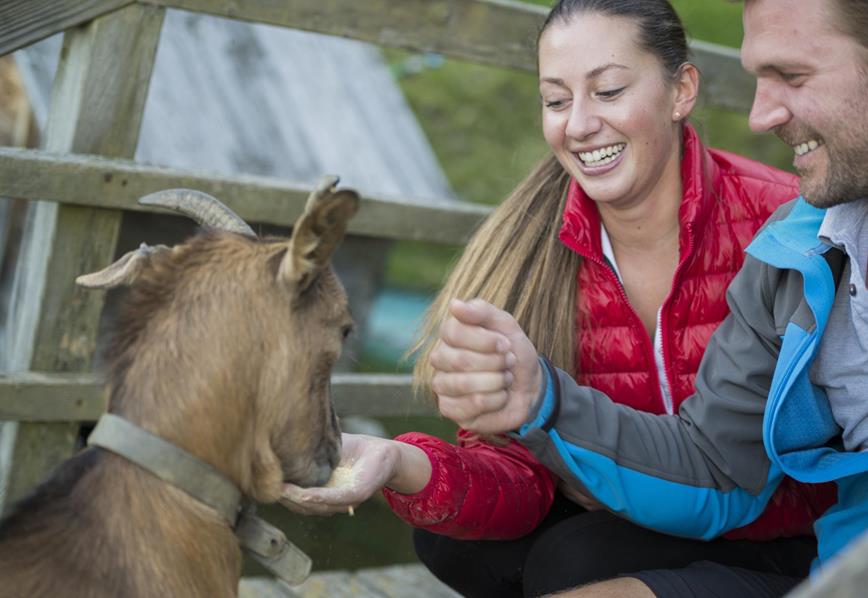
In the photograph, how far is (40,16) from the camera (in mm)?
3529

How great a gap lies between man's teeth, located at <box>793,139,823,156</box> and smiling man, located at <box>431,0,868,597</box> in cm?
2

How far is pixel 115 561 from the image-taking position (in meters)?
2.39

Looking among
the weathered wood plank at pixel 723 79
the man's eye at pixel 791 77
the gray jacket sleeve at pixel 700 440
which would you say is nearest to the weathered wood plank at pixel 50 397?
the gray jacket sleeve at pixel 700 440

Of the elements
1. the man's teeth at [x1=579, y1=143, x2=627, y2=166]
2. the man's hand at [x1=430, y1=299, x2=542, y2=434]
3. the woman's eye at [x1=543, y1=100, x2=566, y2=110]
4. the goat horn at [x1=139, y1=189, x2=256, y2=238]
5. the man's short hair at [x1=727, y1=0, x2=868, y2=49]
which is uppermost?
the man's short hair at [x1=727, y1=0, x2=868, y2=49]

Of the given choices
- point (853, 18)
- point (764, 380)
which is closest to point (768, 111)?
point (853, 18)

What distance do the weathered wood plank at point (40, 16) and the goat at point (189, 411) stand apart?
1.21m

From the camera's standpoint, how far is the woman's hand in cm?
267

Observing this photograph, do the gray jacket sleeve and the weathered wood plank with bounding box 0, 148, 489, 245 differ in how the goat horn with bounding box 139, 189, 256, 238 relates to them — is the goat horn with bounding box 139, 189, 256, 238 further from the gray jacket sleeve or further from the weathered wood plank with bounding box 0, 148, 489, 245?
the weathered wood plank with bounding box 0, 148, 489, 245

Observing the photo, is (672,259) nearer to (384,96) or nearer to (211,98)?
(211,98)

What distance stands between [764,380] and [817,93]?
0.76 metres

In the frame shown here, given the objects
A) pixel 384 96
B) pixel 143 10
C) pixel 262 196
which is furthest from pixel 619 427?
pixel 384 96

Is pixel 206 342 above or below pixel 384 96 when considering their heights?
above

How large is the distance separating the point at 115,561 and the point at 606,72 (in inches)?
77.3

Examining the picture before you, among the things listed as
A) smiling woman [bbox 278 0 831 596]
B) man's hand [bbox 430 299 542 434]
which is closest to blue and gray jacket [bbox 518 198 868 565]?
man's hand [bbox 430 299 542 434]
